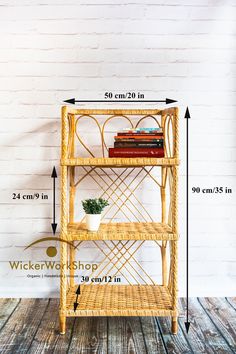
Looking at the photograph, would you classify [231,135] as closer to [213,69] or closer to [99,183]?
[213,69]

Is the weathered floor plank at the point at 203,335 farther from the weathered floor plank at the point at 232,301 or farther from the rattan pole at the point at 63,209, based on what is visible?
the rattan pole at the point at 63,209

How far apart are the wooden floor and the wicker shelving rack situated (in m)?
0.10

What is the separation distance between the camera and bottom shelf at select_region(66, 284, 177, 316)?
75.0 inches

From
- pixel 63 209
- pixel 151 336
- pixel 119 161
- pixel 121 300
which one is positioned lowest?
pixel 151 336

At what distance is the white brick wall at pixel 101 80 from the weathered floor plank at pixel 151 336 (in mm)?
381

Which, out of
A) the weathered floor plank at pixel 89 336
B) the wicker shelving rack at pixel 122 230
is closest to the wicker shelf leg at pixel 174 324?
the wicker shelving rack at pixel 122 230

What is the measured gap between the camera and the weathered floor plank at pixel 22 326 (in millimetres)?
1790

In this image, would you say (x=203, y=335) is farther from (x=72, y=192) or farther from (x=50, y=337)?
(x=72, y=192)

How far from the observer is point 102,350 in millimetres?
1765

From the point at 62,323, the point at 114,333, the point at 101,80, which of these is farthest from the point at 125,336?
the point at 101,80

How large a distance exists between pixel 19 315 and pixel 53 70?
1.39m

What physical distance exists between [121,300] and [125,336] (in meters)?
0.19

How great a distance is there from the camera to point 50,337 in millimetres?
1886

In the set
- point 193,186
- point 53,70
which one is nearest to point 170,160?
point 193,186
